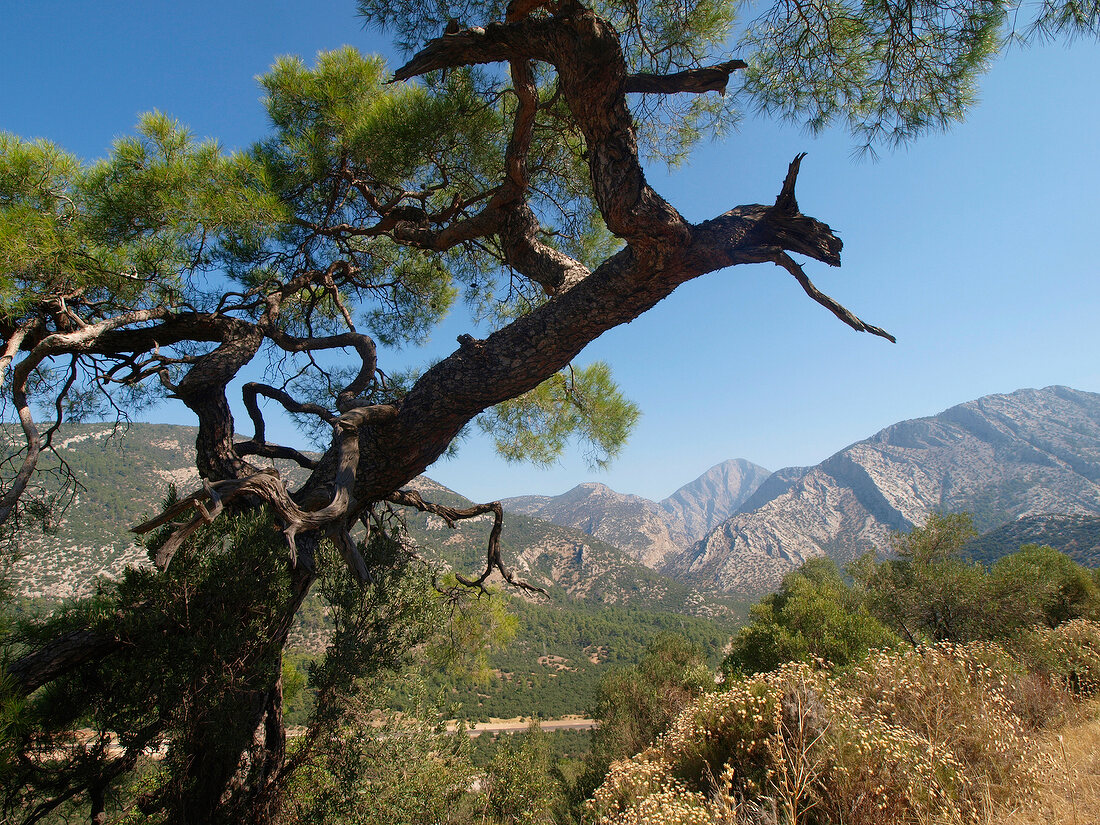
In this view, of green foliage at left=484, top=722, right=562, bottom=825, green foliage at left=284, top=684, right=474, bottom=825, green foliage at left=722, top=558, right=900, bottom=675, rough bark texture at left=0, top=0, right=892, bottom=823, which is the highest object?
rough bark texture at left=0, top=0, right=892, bottom=823

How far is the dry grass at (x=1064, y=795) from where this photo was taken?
183cm

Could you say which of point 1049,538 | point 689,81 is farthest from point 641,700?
point 1049,538

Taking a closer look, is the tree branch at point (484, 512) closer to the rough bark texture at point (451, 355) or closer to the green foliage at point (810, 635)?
the rough bark texture at point (451, 355)

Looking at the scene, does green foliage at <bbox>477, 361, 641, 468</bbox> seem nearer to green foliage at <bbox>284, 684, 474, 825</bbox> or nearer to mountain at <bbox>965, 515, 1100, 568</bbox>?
green foliage at <bbox>284, 684, 474, 825</bbox>

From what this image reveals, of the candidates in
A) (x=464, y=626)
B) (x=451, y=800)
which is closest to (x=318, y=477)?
(x=464, y=626)

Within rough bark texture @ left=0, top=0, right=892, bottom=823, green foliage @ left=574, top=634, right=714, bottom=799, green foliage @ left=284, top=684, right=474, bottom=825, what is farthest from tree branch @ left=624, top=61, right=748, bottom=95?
green foliage @ left=574, top=634, right=714, bottom=799

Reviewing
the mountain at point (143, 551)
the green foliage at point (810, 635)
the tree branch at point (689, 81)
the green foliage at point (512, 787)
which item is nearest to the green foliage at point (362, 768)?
the mountain at point (143, 551)

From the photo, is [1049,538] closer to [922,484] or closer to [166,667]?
[166,667]

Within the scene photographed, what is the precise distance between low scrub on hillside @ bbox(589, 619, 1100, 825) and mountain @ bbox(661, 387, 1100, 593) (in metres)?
92.9

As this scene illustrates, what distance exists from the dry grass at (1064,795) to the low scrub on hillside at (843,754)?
0.07 m

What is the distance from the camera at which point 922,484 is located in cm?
10556

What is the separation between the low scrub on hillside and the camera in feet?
6.73

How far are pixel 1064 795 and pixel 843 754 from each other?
89 centimetres

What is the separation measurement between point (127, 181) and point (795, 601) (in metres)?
17.0
